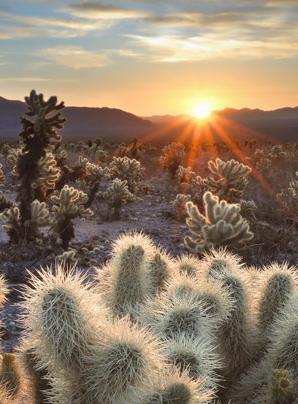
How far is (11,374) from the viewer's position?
411 centimetres

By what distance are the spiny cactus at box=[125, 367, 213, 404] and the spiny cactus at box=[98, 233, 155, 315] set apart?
4.98ft

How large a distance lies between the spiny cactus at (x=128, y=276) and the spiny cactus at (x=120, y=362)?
51.1 inches

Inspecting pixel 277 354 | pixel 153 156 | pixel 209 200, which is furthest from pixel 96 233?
pixel 153 156

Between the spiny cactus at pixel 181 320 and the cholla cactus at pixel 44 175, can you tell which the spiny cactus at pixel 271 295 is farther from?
the cholla cactus at pixel 44 175

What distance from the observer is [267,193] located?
16.1 meters

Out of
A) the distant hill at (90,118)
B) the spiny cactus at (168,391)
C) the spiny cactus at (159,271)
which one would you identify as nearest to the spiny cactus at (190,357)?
the spiny cactus at (168,391)

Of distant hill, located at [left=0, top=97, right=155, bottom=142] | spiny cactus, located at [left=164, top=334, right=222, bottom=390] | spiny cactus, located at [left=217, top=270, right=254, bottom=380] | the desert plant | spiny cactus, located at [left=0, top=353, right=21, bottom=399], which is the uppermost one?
spiny cactus, located at [left=164, top=334, right=222, bottom=390]

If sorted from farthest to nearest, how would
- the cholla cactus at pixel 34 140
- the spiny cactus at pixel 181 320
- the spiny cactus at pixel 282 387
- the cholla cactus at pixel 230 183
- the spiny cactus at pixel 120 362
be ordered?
the cholla cactus at pixel 230 183, the cholla cactus at pixel 34 140, the spiny cactus at pixel 181 320, the spiny cactus at pixel 282 387, the spiny cactus at pixel 120 362

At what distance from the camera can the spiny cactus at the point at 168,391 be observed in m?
2.81

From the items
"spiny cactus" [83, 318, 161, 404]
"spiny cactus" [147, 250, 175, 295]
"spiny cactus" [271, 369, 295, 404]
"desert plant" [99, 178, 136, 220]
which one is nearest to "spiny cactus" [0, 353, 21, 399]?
"spiny cactus" [83, 318, 161, 404]

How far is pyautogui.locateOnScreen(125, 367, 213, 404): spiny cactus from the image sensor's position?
2814mm

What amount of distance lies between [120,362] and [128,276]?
155 centimetres

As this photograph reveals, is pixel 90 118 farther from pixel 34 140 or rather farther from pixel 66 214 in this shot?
pixel 66 214

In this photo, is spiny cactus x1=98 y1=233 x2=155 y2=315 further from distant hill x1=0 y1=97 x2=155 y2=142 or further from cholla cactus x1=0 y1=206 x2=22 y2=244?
distant hill x1=0 y1=97 x2=155 y2=142
